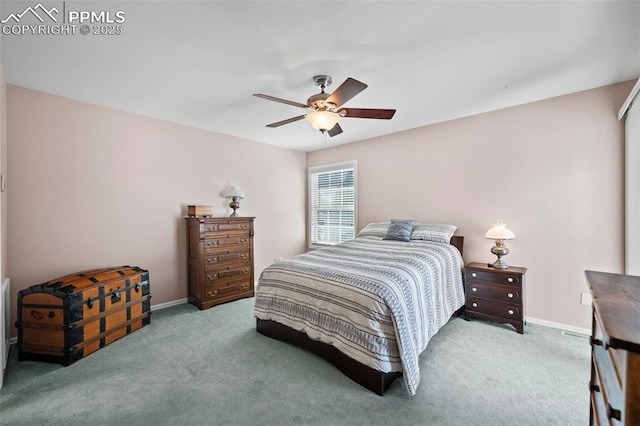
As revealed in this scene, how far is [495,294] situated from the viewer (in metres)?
3.03

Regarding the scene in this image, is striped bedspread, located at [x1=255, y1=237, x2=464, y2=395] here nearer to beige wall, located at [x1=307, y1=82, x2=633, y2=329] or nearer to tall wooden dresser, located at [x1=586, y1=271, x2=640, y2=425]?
beige wall, located at [x1=307, y1=82, x2=633, y2=329]

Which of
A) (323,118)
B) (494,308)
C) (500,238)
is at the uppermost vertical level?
(323,118)

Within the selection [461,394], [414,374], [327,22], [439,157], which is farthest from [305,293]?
[439,157]

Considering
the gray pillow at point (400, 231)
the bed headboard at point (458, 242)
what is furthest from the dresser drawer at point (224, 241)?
the bed headboard at point (458, 242)

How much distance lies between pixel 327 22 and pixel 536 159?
9.37 feet

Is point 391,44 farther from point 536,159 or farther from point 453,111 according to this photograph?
point 536,159

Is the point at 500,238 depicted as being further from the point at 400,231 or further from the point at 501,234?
the point at 400,231

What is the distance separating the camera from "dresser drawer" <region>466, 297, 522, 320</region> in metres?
2.90

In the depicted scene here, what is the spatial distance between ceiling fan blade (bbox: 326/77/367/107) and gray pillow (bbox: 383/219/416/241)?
2047 millimetres

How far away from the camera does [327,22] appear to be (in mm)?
1822

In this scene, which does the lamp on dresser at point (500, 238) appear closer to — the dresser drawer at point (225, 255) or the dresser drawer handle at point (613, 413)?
the dresser drawer handle at point (613, 413)

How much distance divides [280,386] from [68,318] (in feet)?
6.23

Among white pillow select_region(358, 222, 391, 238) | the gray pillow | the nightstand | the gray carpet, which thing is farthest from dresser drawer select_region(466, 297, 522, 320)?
white pillow select_region(358, 222, 391, 238)

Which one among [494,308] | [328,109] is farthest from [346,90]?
[494,308]
